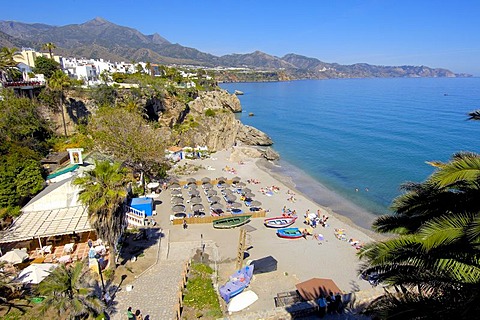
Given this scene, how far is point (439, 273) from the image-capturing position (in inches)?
198

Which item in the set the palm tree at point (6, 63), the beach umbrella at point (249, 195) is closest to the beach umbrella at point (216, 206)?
the beach umbrella at point (249, 195)

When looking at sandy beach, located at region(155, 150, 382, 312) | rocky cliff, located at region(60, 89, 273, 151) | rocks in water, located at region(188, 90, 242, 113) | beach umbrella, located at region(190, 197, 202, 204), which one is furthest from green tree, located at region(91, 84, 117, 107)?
beach umbrella, located at region(190, 197, 202, 204)

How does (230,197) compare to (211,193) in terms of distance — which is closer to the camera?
(230,197)

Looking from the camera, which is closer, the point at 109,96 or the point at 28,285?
the point at 28,285

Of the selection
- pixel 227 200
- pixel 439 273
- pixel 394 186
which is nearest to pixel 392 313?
pixel 439 273

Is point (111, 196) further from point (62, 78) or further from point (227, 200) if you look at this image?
point (62, 78)

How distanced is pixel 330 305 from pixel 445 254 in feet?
28.7

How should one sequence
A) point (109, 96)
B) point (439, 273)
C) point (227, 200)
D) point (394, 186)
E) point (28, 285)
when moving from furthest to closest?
point (109, 96) → point (394, 186) → point (227, 200) → point (28, 285) → point (439, 273)

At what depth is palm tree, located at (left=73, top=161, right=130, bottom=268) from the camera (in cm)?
1409

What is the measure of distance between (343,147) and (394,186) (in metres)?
19.9

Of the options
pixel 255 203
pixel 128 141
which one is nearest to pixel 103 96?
pixel 128 141

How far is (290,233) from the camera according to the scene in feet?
73.0

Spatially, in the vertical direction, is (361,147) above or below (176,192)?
below

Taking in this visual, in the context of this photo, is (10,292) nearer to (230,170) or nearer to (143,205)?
(143,205)
